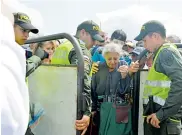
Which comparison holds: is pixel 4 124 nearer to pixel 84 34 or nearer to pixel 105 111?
pixel 105 111

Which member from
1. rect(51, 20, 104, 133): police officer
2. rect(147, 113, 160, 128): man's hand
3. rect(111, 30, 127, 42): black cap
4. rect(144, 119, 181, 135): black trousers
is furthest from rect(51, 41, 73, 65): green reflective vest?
rect(111, 30, 127, 42): black cap

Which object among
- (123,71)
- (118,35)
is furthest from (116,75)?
(118,35)

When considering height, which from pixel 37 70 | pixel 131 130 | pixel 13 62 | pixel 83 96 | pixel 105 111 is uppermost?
pixel 13 62

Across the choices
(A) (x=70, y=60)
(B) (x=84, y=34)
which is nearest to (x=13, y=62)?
(A) (x=70, y=60)

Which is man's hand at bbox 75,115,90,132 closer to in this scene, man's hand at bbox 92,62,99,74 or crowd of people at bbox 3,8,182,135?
crowd of people at bbox 3,8,182,135

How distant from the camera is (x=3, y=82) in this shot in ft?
1.91

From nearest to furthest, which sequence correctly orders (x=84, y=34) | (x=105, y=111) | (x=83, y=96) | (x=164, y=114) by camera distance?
(x=83, y=96) → (x=164, y=114) → (x=105, y=111) → (x=84, y=34)

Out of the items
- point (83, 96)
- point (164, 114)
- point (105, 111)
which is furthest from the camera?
point (105, 111)

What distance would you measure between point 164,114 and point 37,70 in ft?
3.90

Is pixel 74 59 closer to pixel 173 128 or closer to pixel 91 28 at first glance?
pixel 91 28

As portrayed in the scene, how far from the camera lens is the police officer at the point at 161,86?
2639 mm

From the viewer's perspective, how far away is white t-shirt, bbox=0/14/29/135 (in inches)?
23.1

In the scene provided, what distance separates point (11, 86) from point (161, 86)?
2.37 m

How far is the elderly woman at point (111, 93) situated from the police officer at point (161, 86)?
12.0 inches
